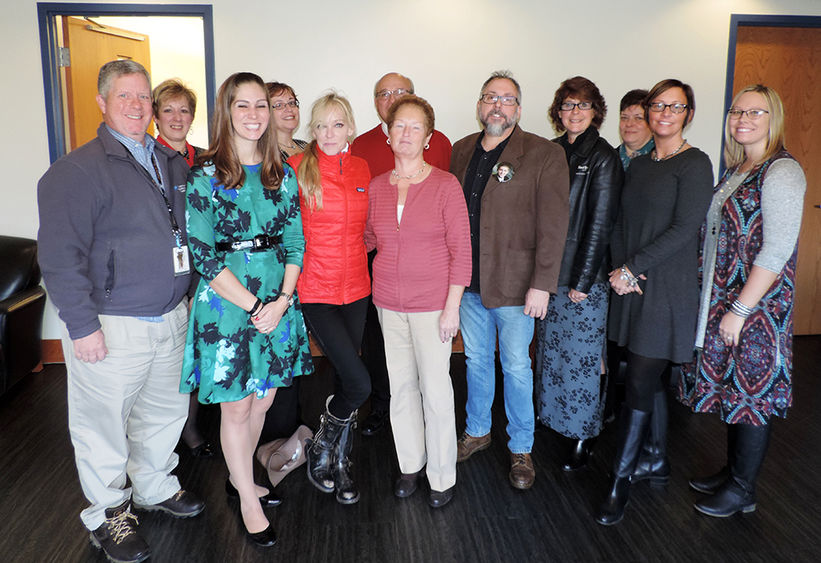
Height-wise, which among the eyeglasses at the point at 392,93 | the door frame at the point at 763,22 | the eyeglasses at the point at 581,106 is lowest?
the eyeglasses at the point at 581,106

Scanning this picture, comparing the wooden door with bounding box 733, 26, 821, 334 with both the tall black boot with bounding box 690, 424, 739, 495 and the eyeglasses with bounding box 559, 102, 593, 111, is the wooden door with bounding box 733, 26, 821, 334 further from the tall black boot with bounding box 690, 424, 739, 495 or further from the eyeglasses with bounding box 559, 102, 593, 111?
the tall black boot with bounding box 690, 424, 739, 495

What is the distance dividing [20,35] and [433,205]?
11.8 feet

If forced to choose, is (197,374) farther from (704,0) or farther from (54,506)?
(704,0)

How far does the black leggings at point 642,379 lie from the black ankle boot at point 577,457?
0.49 metres

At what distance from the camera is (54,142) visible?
4020 millimetres

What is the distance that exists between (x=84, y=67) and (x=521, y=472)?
4157 millimetres

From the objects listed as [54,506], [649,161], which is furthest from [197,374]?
[649,161]

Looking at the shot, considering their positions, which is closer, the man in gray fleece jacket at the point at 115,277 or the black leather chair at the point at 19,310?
the man in gray fleece jacket at the point at 115,277

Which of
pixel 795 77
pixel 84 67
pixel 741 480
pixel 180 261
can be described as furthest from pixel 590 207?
pixel 84 67

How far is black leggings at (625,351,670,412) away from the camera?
2.30m

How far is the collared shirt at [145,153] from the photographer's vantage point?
2.02m

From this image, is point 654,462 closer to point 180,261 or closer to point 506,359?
point 506,359

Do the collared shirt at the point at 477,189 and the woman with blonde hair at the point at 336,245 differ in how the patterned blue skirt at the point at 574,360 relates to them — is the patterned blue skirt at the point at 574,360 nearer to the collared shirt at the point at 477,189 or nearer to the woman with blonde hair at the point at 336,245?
the collared shirt at the point at 477,189

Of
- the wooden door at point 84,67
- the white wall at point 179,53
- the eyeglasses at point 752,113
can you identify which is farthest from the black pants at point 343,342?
the white wall at point 179,53
